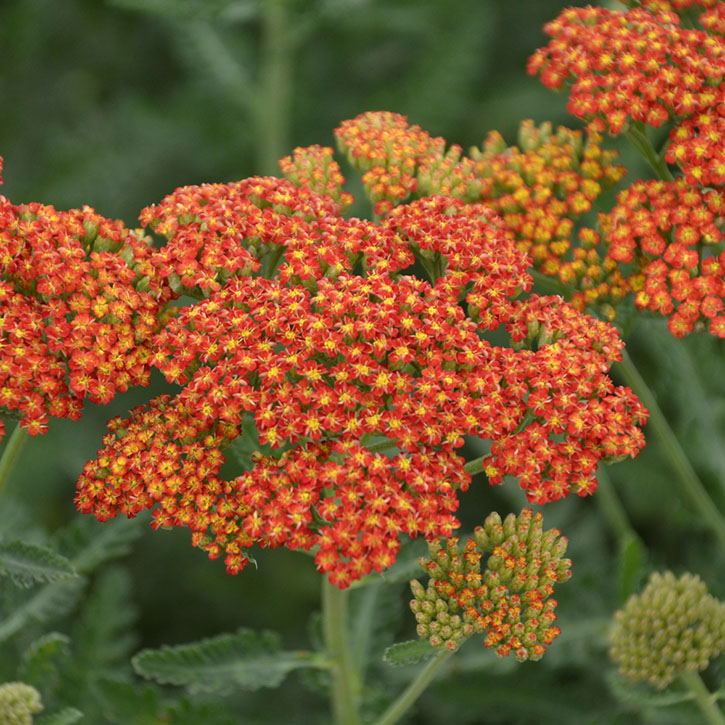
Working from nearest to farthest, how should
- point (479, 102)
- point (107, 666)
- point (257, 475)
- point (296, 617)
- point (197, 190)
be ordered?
point (257, 475) < point (197, 190) < point (107, 666) < point (296, 617) < point (479, 102)

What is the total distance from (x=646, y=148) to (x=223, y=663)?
86.5 inches

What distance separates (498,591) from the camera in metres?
2.45

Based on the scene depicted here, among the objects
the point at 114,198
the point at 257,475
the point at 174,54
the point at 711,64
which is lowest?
the point at 257,475

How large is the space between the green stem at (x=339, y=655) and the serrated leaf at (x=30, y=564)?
0.83m

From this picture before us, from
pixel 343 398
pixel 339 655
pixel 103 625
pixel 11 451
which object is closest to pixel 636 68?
pixel 343 398

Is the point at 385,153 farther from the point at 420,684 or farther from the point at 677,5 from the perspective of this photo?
the point at 420,684

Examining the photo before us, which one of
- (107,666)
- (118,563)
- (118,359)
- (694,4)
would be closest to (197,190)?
(118,359)

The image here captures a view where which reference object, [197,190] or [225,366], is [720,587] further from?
[197,190]

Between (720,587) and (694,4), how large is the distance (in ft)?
6.99

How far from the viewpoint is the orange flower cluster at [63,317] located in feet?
8.32

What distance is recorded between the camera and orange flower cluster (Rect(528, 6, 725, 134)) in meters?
2.94

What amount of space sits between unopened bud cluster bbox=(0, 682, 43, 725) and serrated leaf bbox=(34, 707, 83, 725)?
4 centimetres

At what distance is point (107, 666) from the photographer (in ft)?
13.2

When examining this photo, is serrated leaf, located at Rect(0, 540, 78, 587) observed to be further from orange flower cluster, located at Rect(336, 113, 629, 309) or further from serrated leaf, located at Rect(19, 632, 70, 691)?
orange flower cluster, located at Rect(336, 113, 629, 309)
